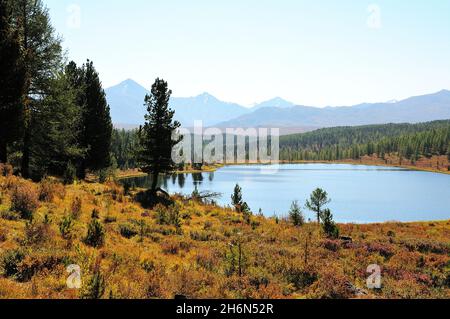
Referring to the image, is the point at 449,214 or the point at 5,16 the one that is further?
the point at 449,214

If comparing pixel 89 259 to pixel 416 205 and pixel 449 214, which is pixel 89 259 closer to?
pixel 449 214

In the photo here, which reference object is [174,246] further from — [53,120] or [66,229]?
[53,120]

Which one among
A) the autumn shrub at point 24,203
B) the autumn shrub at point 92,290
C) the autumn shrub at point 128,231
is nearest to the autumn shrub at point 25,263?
the autumn shrub at point 92,290

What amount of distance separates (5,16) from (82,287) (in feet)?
65.7

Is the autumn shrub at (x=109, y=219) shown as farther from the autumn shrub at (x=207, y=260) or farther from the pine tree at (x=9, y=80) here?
the pine tree at (x=9, y=80)

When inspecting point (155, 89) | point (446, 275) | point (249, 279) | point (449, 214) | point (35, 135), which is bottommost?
point (449, 214)

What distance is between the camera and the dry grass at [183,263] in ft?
28.6

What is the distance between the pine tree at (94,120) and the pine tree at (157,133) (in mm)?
9267

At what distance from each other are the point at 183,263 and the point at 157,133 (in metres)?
23.4

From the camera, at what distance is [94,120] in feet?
134

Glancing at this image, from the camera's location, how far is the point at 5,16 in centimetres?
2050
